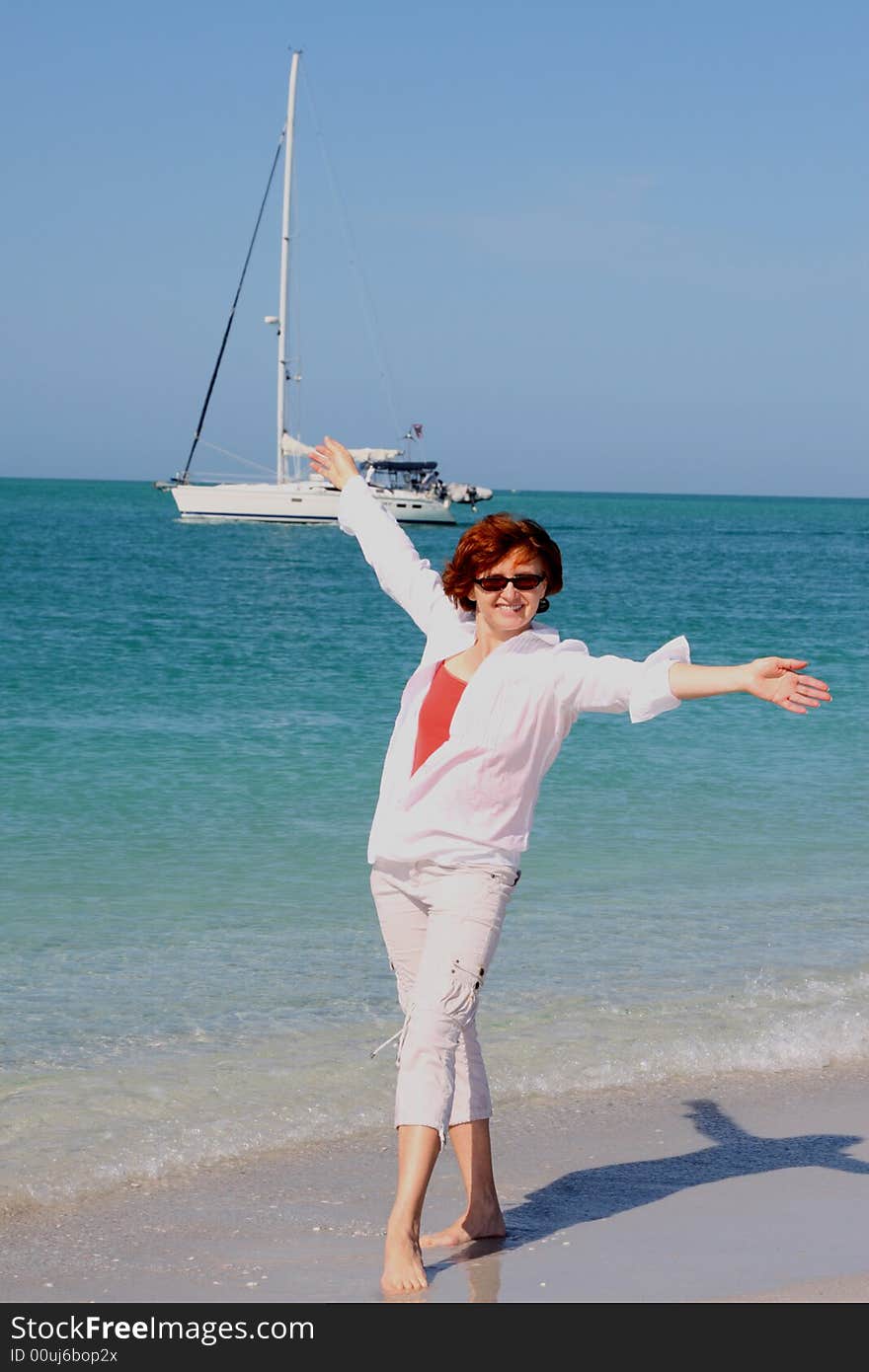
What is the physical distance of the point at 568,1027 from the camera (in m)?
5.37

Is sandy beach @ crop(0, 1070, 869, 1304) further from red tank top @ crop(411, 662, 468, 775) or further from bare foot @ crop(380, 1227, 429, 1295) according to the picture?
red tank top @ crop(411, 662, 468, 775)

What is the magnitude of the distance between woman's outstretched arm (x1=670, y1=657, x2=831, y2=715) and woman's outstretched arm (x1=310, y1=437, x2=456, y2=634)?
69 cm

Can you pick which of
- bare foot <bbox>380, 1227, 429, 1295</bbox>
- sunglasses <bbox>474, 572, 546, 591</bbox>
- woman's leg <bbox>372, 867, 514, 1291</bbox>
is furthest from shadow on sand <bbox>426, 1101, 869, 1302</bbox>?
sunglasses <bbox>474, 572, 546, 591</bbox>

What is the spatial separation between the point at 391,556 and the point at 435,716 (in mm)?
495

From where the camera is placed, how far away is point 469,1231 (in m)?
3.60

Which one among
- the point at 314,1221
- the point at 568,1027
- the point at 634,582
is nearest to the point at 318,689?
the point at 568,1027

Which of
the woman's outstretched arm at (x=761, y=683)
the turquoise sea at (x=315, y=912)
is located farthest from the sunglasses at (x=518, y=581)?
the turquoise sea at (x=315, y=912)

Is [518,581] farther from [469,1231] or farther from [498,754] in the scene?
[469,1231]

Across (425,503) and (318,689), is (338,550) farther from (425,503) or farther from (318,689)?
(318,689)

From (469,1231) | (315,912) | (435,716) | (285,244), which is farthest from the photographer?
(285,244)

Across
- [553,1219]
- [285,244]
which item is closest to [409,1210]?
[553,1219]

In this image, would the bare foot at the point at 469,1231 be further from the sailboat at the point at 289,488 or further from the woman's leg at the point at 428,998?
the sailboat at the point at 289,488

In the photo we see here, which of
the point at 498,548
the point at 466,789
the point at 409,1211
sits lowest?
the point at 409,1211

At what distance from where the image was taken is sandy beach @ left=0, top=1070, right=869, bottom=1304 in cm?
331
